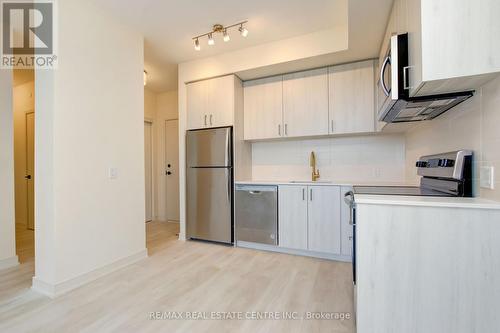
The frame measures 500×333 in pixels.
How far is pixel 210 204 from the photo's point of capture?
3.26 metres

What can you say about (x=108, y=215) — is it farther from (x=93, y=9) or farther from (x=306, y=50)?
(x=306, y=50)

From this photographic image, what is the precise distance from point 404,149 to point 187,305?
2.93 m

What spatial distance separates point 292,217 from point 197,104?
6.86 feet

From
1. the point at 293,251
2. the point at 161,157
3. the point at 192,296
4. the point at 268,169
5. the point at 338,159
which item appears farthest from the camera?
the point at 161,157

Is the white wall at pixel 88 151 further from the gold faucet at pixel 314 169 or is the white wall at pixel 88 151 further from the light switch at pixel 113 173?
the gold faucet at pixel 314 169

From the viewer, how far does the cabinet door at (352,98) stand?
277cm

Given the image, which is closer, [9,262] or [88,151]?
[88,151]

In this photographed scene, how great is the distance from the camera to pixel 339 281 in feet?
7.09

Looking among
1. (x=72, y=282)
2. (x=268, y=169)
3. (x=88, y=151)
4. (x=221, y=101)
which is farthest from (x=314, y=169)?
(x=72, y=282)

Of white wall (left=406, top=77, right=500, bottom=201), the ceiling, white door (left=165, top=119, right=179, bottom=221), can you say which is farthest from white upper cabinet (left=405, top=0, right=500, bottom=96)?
white door (left=165, top=119, right=179, bottom=221)

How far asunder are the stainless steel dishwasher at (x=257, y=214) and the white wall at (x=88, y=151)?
48.4 inches

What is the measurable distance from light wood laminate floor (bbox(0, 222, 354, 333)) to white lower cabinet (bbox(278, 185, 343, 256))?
188 millimetres

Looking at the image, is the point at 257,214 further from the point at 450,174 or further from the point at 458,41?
the point at 458,41

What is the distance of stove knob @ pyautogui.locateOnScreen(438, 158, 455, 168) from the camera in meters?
1.42
